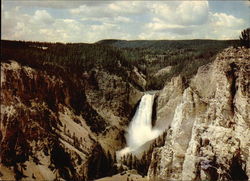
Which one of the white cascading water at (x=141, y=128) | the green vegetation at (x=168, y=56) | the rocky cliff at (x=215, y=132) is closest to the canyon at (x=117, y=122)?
the rocky cliff at (x=215, y=132)

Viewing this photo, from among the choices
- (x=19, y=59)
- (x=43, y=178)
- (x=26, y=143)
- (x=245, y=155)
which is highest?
(x=19, y=59)

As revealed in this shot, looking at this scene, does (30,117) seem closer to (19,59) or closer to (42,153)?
(42,153)

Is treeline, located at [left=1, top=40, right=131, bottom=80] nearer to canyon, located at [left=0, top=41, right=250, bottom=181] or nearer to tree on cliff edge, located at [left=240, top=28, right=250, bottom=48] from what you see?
canyon, located at [left=0, top=41, right=250, bottom=181]

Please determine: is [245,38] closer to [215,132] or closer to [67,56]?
[215,132]

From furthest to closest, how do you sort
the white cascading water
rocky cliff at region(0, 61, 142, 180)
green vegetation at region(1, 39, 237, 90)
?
the white cascading water
green vegetation at region(1, 39, 237, 90)
rocky cliff at region(0, 61, 142, 180)

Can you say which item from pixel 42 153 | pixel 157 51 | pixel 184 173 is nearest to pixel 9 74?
pixel 42 153

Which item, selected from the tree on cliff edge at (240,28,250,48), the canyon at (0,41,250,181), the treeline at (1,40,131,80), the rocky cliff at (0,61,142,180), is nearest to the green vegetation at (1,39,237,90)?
the treeline at (1,40,131,80)

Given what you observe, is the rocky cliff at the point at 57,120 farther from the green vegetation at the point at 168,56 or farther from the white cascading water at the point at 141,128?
the green vegetation at the point at 168,56
